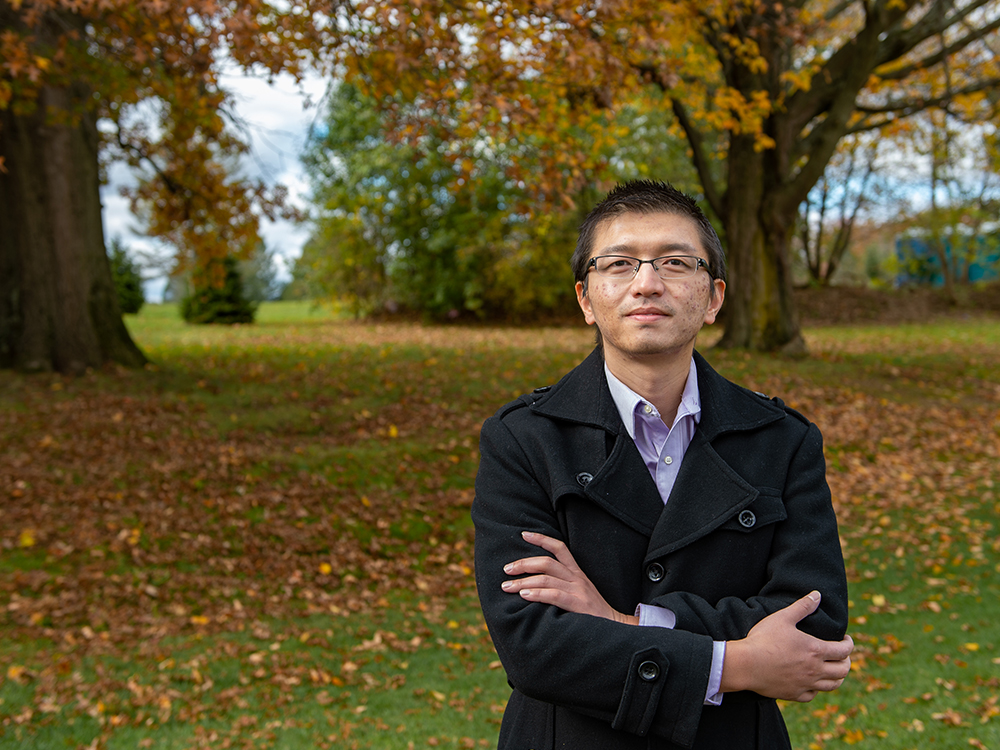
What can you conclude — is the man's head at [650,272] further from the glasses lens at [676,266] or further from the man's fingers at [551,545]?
the man's fingers at [551,545]

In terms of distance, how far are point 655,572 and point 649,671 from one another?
0.83 ft

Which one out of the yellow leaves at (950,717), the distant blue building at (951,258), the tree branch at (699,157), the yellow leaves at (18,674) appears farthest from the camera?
the distant blue building at (951,258)

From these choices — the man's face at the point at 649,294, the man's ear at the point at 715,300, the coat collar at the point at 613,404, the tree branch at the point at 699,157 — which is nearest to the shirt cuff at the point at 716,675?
the coat collar at the point at 613,404

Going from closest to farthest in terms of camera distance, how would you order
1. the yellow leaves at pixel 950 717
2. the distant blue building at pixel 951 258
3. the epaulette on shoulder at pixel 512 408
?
the epaulette on shoulder at pixel 512 408, the yellow leaves at pixel 950 717, the distant blue building at pixel 951 258

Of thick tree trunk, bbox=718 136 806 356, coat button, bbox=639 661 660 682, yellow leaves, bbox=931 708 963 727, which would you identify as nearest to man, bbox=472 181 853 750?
coat button, bbox=639 661 660 682

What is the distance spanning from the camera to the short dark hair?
203cm

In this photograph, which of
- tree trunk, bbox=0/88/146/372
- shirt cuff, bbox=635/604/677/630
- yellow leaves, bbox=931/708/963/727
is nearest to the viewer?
shirt cuff, bbox=635/604/677/630

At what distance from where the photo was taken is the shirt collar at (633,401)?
79.2 inches

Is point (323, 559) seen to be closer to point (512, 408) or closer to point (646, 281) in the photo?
point (512, 408)

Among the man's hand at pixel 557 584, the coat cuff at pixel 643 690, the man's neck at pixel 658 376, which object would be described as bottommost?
the coat cuff at pixel 643 690

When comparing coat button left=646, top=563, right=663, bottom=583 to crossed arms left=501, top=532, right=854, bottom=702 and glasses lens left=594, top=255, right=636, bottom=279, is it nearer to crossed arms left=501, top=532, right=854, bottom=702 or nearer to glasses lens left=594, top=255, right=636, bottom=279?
crossed arms left=501, top=532, right=854, bottom=702

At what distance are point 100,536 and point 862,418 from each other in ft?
33.8

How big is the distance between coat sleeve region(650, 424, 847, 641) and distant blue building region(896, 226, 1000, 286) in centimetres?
3187

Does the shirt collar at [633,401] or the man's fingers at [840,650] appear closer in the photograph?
the man's fingers at [840,650]
